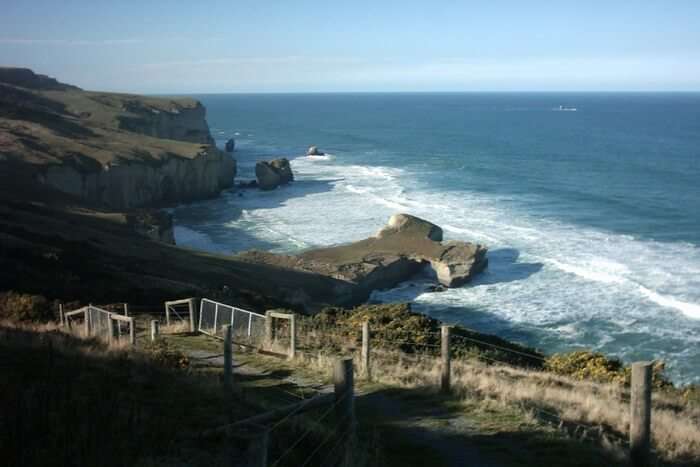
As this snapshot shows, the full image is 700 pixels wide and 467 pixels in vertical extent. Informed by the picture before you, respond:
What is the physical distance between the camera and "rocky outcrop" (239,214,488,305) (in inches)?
1704

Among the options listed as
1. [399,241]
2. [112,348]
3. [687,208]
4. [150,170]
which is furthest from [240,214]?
[112,348]

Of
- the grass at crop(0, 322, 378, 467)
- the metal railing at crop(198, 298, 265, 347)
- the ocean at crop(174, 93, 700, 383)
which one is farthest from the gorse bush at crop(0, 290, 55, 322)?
the ocean at crop(174, 93, 700, 383)

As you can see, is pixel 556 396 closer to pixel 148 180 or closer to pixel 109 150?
pixel 148 180

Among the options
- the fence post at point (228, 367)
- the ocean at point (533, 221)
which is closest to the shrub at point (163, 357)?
the fence post at point (228, 367)

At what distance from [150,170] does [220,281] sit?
3698 centimetres

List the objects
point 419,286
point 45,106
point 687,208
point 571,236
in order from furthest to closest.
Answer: point 45,106 → point 687,208 → point 571,236 → point 419,286

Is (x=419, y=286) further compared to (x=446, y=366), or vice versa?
(x=419, y=286)

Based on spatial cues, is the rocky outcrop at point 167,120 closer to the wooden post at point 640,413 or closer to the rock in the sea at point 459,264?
the rock in the sea at point 459,264

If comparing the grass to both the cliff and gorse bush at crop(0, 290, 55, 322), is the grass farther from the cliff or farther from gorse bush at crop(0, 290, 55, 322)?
the cliff

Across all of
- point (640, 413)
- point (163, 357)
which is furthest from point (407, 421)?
point (163, 357)

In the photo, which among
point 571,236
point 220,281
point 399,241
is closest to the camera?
point 220,281

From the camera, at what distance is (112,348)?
12250 mm

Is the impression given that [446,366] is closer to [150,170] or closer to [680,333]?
[680,333]

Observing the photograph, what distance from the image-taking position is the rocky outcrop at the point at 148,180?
187 feet
